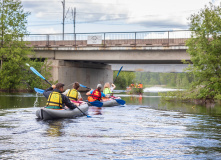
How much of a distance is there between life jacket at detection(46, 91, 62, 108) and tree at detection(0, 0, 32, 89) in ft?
93.1

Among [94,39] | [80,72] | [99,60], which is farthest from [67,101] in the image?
[80,72]

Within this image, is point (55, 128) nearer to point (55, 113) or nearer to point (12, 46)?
point (55, 113)

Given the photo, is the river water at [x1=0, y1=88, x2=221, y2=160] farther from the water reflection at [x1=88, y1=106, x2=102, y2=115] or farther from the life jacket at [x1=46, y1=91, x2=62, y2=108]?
the water reflection at [x1=88, y1=106, x2=102, y2=115]

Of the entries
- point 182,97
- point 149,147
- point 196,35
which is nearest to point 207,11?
point 196,35

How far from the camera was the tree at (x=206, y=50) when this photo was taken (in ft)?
82.8

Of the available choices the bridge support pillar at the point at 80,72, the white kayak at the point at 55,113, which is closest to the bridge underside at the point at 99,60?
the bridge support pillar at the point at 80,72

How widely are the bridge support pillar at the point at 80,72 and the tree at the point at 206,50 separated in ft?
67.3

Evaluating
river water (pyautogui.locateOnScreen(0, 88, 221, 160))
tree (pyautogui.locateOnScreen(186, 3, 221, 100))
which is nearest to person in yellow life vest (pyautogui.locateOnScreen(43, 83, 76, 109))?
river water (pyautogui.locateOnScreen(0, 88, 221, 160))

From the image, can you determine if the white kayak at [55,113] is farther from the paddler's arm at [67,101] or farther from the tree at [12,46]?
the tree at [12,46]

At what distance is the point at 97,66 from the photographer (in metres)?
51.4

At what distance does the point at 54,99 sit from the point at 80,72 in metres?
31.9

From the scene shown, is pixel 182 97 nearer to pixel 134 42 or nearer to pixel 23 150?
pixel 134 42

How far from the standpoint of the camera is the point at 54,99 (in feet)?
48.8

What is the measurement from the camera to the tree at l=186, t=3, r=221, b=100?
25.2 meters
